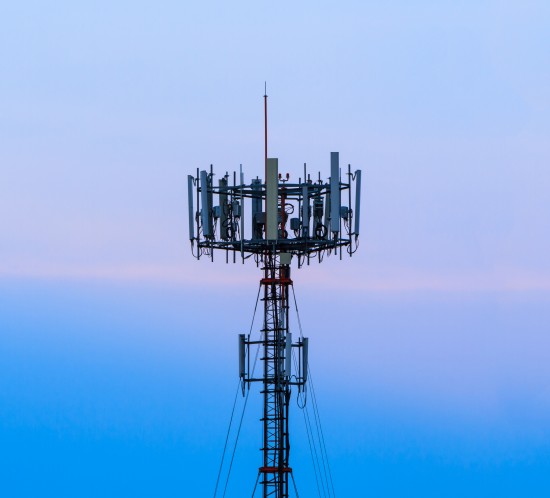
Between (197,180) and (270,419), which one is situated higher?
(197,180)

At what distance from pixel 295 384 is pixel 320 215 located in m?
6.31

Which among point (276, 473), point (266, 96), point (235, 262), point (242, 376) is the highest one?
point (266, 96)

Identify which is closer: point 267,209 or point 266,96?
point 267,209

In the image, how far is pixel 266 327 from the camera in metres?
48.4

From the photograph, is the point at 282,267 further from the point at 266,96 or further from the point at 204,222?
the point at 266,96

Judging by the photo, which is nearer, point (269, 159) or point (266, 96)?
point (269, 159)

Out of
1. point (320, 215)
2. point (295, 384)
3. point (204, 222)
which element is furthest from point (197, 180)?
point (295, 384)

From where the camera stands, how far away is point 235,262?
4769 cm

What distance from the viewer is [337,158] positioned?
46.7 metres

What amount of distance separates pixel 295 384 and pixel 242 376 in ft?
6.48

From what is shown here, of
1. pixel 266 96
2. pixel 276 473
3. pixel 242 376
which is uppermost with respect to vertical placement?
pixel 266 96

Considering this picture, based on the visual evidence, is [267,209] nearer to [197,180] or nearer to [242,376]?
[197,180]

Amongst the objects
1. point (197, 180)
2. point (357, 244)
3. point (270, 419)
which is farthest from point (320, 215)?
point (270, 419)

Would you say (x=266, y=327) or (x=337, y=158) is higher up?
(x=337, y=158)
